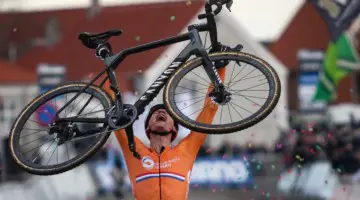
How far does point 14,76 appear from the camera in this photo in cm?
5381

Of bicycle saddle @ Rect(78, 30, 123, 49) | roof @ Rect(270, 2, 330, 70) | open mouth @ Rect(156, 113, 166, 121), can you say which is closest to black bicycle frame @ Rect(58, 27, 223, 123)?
bicycle saddle @ Rect(78, 30, 123, 49)

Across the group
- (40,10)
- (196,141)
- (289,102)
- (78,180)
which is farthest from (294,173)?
(40,10)

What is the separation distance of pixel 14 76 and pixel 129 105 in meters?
49.0

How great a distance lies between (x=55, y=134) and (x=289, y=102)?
5310 cm

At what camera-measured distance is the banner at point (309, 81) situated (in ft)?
68.4

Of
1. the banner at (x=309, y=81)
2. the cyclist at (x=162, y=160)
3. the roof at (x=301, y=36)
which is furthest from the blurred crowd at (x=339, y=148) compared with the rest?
the roof at (x=301, y=36)

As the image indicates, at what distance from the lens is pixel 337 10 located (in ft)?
40.4

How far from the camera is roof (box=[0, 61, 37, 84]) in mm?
53062

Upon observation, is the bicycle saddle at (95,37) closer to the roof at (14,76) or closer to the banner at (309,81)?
the banner at (309,81)

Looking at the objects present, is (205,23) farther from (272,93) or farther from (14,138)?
(14,138)

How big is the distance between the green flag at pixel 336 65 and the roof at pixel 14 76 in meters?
34.4

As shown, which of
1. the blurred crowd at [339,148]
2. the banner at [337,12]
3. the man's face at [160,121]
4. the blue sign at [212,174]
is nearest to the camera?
the man's face at [160,121]

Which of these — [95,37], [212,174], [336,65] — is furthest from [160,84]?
[212,174]

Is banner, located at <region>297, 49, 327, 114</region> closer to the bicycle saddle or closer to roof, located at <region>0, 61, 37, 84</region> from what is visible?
the bicycle saddle
